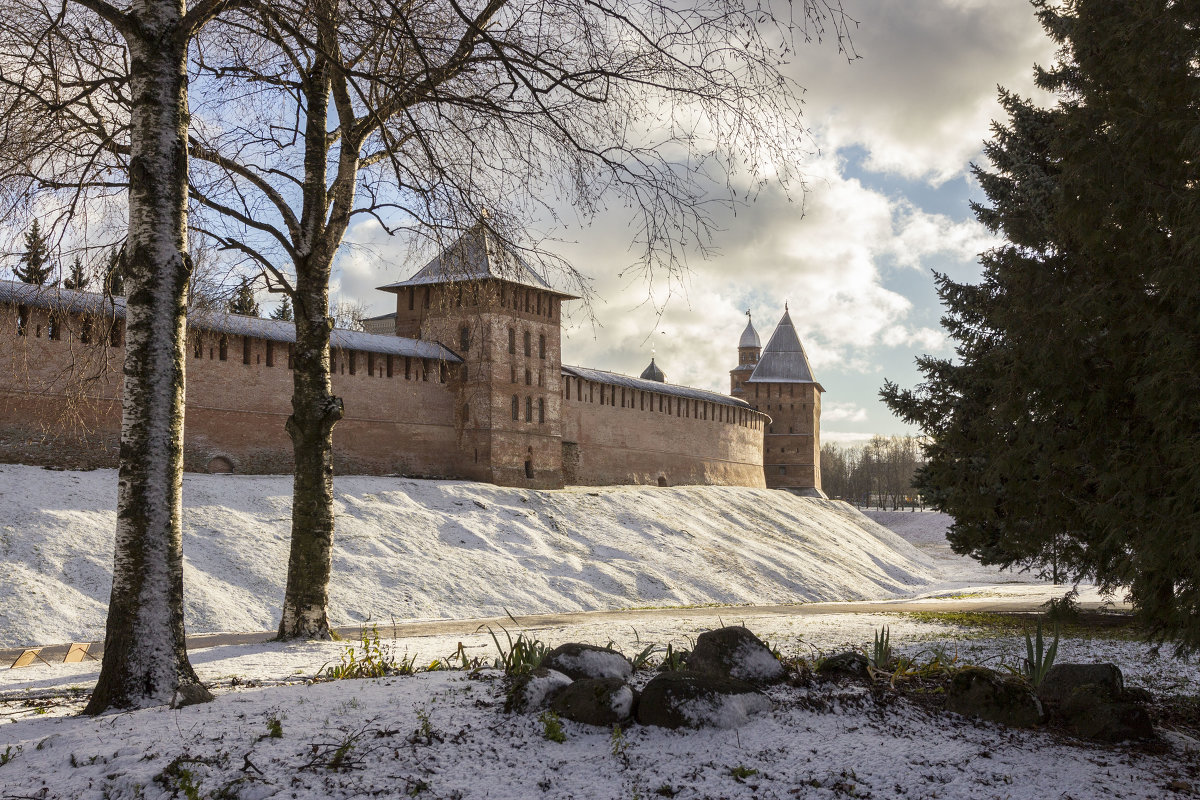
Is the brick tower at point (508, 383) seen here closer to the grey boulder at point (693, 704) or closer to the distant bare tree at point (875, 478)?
the grey boulder at point (693, 704)

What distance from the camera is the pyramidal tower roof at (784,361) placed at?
52188mm

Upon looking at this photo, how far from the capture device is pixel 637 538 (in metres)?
24.7

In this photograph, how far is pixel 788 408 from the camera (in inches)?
2036

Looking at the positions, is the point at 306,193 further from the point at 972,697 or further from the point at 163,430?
the point at 972,697

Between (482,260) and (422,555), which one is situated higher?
(482,260)

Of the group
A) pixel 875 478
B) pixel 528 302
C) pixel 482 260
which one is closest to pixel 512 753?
pixel 482 260

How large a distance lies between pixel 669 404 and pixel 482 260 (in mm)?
28423

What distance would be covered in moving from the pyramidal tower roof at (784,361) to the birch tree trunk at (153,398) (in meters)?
48.3

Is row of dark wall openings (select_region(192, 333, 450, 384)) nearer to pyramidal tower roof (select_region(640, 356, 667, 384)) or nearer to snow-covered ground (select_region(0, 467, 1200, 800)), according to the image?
snow-covered ground (select_region(0, 467, 1200, 800))

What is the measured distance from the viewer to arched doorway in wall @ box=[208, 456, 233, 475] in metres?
21.4

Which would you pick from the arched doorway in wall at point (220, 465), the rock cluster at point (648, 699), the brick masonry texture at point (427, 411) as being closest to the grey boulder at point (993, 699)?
the rock cluster at point (648, 699)

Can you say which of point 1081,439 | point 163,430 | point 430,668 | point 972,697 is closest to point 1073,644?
point 1081,439

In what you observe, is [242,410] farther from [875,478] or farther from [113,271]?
[875,478]

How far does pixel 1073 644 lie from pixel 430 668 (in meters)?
6.43
